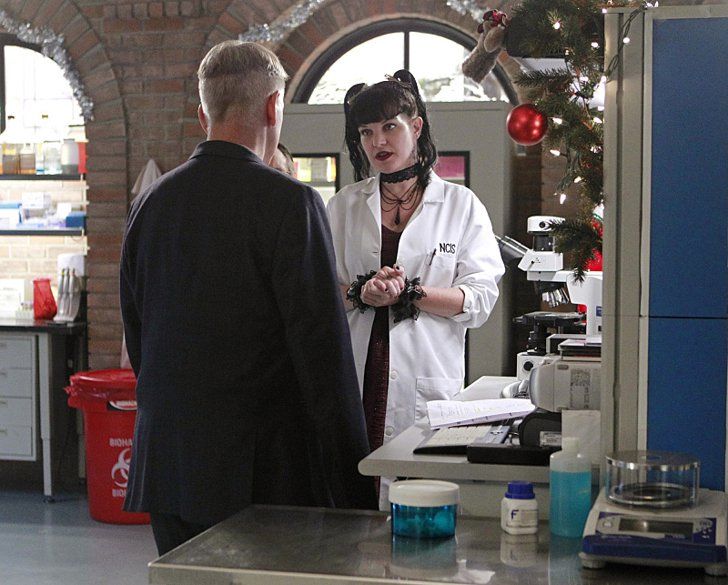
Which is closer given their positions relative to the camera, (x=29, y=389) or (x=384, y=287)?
(x=384, y=287)

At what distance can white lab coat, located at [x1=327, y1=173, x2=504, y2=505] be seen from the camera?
9.30ft

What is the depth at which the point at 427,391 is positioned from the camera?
285 cm

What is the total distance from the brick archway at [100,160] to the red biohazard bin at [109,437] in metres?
0.57

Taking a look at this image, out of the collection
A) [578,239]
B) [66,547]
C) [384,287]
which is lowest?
[66,547]

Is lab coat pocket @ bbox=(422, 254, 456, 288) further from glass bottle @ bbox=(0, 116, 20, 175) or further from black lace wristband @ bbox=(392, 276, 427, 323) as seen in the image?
glass bottle @ bbox=(0, 116, 20, 175)

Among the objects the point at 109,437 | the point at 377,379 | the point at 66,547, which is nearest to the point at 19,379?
the point at 109,437

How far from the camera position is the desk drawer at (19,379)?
534cm

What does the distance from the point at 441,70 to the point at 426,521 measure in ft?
14.0

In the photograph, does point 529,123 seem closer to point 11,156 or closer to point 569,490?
point 569,490

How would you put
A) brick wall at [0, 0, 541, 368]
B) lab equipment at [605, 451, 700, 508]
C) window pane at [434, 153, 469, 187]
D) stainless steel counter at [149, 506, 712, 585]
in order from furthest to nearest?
brick wall at [0, 0, 541, 368] < window pane at [434, 153, 469, 187] < lab equipment at [605, 451, 700, 508] < stainless steel counter at [149, 506, 712, 585]

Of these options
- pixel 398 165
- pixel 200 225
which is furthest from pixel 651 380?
pixel 398 165

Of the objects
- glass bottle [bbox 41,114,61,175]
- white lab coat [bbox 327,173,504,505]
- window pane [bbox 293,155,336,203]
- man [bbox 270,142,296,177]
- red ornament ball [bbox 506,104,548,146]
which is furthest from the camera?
glass bottle [bbox 41,114,61,175]

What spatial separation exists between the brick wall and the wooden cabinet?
1.13ft

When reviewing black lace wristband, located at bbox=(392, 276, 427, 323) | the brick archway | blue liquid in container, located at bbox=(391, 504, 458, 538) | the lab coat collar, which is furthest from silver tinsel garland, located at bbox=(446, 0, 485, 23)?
blue liquid in container, located at bbox=(391, 504, 458, 538)
